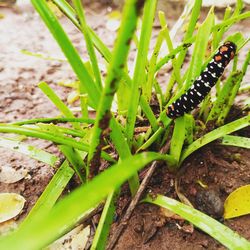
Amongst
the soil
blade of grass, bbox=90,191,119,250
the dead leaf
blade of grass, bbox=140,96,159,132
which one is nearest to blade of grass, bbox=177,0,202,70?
blade of grass, bbox=140,96,159,132

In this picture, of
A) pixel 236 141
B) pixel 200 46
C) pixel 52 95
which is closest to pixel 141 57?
pixel 200 46

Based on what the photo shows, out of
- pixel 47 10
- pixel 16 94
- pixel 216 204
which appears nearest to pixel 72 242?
pixel 216 204

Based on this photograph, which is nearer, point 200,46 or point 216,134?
point 200,46

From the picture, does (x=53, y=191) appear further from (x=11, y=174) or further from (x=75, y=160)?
(x=11, y=174)

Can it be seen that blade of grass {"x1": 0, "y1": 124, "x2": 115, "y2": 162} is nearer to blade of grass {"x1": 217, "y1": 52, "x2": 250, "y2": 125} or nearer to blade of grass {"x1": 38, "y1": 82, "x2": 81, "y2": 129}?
blade of grass {"x1": 38, "y1": 82, "x2": 81, "y2": 129}

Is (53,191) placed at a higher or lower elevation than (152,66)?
lower

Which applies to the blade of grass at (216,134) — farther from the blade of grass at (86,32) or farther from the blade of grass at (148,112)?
the blade of grass at (86,32)

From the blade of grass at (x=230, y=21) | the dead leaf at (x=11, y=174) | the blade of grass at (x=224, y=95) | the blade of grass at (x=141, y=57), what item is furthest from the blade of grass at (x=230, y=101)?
the dead leaf at (x=11, y=174)

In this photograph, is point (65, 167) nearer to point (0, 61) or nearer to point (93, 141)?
point (93, 141)

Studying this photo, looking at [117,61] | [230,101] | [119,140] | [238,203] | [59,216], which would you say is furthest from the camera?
[230,101]
